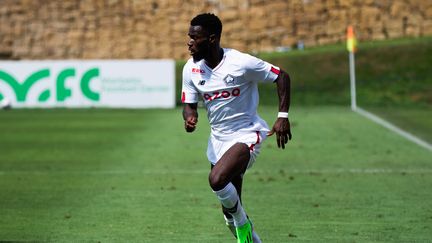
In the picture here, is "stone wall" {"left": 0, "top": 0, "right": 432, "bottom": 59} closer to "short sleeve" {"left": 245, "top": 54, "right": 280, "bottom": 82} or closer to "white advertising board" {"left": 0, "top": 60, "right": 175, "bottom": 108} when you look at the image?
"white advertising board" {"left": 0, "top": 60, "right": 175, "bottom": 108}

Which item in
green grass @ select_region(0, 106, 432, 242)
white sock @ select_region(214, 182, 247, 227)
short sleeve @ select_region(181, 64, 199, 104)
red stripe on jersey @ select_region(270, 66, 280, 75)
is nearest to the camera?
white sock @ select_region(214, 182, 247, 227)

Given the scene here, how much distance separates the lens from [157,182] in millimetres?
17359

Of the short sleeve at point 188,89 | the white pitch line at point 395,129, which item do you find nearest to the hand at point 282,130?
the short sleeve at point 188,89

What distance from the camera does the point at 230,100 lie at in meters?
10.4

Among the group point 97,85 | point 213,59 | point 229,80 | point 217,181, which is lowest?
point 97,85

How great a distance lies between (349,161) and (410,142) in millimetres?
3777

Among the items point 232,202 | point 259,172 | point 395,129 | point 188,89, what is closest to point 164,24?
point 395,129

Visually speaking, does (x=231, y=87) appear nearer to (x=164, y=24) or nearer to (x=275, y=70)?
(x=275, y=70)

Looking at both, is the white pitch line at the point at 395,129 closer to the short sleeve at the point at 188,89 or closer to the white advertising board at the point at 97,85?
the white advertising board at the point at 97,85

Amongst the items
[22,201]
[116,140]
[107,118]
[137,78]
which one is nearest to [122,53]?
[137,78]

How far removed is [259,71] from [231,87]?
284mm

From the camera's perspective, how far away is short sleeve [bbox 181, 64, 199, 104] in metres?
10.6

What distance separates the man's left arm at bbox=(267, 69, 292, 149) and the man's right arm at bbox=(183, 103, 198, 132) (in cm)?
68

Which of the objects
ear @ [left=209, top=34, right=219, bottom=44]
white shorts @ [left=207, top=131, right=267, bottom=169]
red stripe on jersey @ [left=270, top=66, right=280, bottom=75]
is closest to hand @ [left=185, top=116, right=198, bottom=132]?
white shorts @ [left=207, top=131, right=267, bottom=169]
